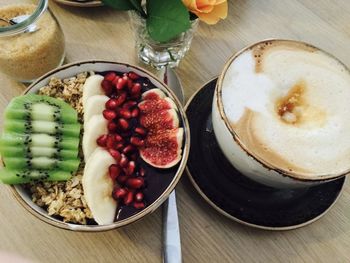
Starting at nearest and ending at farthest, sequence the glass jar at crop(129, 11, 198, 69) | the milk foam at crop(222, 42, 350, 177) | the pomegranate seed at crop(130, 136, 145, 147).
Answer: the milk foam at crop(222, 42, 350, 177) → the pomegranate seed at crop(130, 136, 145, 147) → the glass jar at crop(129, 11, 198, 69)

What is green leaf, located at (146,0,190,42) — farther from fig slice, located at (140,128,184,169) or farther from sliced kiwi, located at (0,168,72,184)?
sliced kiwi, located at (0,168,72,184)

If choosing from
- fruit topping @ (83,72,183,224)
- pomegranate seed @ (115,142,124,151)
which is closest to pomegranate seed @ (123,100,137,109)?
fruit topping @ (83,72,183,224)

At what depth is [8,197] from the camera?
983 millimetres

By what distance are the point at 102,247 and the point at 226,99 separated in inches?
17.6

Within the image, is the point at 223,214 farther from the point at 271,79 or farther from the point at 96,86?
the point at 96,86

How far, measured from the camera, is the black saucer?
944mm

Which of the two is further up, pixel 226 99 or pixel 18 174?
pixel 226 99

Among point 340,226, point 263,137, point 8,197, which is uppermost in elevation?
point 263,137

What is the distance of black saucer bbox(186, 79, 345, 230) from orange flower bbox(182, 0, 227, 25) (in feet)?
0.97

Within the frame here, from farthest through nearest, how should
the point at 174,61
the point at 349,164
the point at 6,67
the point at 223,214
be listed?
the point at 174,61 < the point at 6,67 < the point at 223,214 < the point at 349,164

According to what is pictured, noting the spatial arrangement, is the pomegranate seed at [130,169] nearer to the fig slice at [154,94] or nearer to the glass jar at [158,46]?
the fig slice at [154,94]

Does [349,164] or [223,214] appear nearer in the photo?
[349,164]

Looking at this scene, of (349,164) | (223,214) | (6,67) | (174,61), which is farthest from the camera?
(174,61)

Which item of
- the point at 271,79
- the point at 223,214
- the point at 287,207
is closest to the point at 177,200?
the point at 223,214
